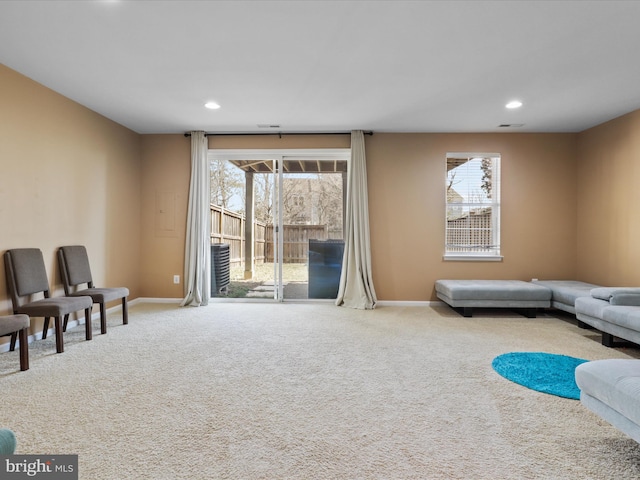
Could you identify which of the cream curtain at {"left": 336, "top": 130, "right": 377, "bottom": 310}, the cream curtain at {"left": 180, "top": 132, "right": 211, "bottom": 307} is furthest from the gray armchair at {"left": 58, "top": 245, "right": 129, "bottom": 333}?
the cream curtain at {"left": 336, "top": 130, "right": 377, "bottom": 310}

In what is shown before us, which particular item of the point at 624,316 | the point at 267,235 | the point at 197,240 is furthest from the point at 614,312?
the point at 197,240

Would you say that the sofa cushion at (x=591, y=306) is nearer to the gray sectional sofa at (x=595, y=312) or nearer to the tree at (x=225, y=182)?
the gray sectional sofa at (x=595, y=312)

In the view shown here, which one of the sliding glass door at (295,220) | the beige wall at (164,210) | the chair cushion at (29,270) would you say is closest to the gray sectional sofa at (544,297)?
the sliding glass door at (295,220)

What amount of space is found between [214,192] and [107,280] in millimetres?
1933

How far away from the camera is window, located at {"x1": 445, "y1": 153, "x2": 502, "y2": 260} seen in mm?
5254

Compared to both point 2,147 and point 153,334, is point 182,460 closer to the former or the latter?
point 153,334

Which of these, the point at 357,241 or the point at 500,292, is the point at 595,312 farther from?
the point at 357,241

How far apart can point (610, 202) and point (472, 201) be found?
164 cm

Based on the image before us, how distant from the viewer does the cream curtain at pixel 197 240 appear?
516 cm

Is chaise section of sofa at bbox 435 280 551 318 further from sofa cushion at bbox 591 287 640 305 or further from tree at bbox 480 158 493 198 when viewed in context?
tree at bbox 480 158 493 198

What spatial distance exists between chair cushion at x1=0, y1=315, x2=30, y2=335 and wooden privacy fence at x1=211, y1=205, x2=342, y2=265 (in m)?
2.94

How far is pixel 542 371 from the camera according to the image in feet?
8.95

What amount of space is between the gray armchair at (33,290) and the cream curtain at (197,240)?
1751mm

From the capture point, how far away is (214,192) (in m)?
5.48
